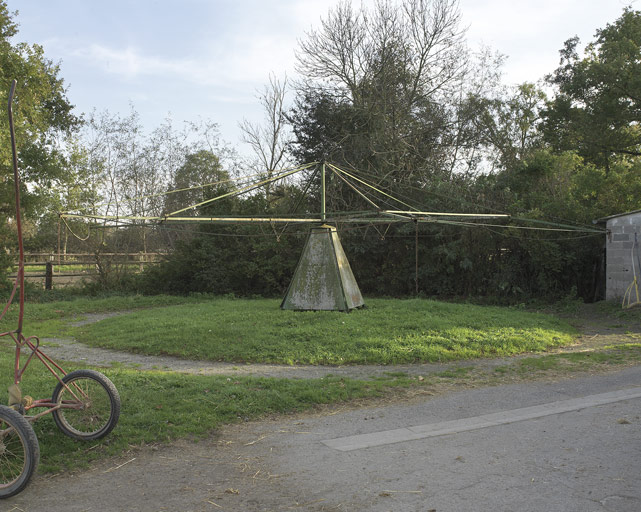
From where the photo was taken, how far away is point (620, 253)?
52.1 feet

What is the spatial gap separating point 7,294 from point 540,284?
→ 724 inches

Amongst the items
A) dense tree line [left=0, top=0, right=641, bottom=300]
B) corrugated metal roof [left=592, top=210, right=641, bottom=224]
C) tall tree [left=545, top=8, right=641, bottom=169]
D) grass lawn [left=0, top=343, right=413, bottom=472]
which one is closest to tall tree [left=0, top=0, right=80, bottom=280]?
dense tree line [left=0, top=0, right=641, bottom=300]

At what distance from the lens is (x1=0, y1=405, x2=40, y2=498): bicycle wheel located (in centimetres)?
374

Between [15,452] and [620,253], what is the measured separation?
53.5 ft

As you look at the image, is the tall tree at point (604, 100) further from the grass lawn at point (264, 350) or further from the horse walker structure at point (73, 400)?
the horse walker structure at point (73, 400)

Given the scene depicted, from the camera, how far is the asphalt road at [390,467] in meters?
3.60

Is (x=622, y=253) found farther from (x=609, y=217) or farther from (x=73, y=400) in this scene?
(x=73, y=400)

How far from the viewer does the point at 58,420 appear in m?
4.77

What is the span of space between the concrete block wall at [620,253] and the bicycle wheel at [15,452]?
A: 16044mm

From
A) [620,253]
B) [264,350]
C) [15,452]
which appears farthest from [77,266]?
[620,253]

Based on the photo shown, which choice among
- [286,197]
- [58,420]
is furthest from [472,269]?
[58,420]

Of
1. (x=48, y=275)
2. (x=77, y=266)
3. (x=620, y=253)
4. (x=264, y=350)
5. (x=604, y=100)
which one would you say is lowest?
(x=264, y=350)

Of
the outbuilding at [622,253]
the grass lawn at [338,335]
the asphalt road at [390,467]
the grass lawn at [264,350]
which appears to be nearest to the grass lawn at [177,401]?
the grass lawn at [264,350]

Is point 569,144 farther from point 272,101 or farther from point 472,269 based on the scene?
point 272,101
